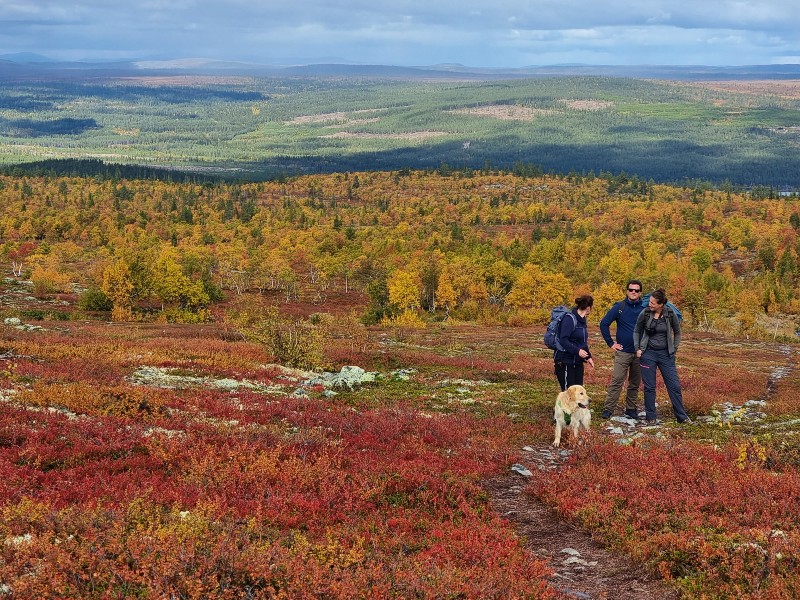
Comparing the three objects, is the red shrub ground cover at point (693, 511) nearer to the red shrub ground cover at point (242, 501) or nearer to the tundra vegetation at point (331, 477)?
the tundra vegetation at point (331, 477)

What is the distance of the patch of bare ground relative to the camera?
844 cm

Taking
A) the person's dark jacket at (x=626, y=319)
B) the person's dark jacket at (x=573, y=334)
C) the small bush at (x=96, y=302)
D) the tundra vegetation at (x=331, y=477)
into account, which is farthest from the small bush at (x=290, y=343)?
the small bush at (x=96, y=302)

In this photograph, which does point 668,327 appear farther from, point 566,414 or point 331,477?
point 331,477

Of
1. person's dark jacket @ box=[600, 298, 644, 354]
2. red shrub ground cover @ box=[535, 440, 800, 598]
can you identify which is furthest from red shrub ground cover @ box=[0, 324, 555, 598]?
person's dark jacket @ box=[600, 298, 644, 354]

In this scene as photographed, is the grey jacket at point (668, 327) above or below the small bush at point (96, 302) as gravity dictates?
above

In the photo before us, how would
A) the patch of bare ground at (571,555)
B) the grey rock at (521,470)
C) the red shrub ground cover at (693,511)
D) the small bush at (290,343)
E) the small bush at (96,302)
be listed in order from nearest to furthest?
the red shrub ground cover at (693,511) → the patch of bare ground at (571,555) → the grey rock at (521,470) → the small bush at (290,343) → the small bush at (96,302)

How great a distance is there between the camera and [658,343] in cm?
1800

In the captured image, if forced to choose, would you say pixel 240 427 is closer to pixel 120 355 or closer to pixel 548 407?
pixel 548 407

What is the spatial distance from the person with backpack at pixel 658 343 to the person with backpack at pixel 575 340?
175 cm

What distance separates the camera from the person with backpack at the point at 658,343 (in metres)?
17.7

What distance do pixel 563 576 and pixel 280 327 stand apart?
23.3m

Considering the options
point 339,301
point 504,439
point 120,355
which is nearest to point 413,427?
point 504,439

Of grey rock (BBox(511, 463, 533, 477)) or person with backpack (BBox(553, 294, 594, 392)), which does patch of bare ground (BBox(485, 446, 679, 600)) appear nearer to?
grey rock (BBox(511, 463, 533, 477))

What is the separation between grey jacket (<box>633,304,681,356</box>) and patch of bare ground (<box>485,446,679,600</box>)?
691cm
